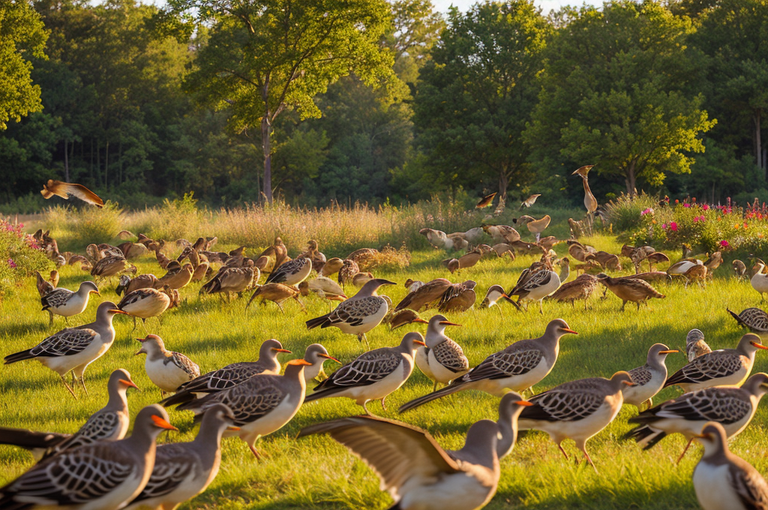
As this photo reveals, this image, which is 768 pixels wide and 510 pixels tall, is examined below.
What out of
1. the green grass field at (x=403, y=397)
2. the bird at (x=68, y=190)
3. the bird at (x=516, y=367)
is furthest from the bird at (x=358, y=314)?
the bird at (x=68, y=190)

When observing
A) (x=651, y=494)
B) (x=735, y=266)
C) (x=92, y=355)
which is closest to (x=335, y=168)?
(x=735, y=266)

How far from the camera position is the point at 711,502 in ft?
12.0

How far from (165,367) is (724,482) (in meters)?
5.62

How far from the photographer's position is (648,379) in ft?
19.8

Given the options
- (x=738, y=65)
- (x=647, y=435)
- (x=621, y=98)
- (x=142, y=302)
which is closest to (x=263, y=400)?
(x=647, y=435)

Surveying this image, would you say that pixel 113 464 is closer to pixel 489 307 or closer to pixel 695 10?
pixel 489 307

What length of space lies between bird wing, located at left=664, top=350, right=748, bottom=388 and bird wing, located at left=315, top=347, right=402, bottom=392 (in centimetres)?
273

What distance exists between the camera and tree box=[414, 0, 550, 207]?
4212cm

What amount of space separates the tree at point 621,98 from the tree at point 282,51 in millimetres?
11311

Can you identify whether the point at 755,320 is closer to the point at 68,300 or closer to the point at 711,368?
the point at 711,368

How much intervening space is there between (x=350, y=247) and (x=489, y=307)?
10.1 metres

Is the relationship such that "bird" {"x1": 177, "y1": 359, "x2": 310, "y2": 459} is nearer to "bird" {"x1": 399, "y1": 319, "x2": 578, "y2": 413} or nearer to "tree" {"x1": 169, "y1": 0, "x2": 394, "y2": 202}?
"bird" {"x1": 399, "y1": 319, "x2": 578, "y2": 413}

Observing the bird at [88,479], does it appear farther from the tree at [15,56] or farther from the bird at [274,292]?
the tree at [15,56]

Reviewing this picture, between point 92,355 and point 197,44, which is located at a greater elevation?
point 197,44
